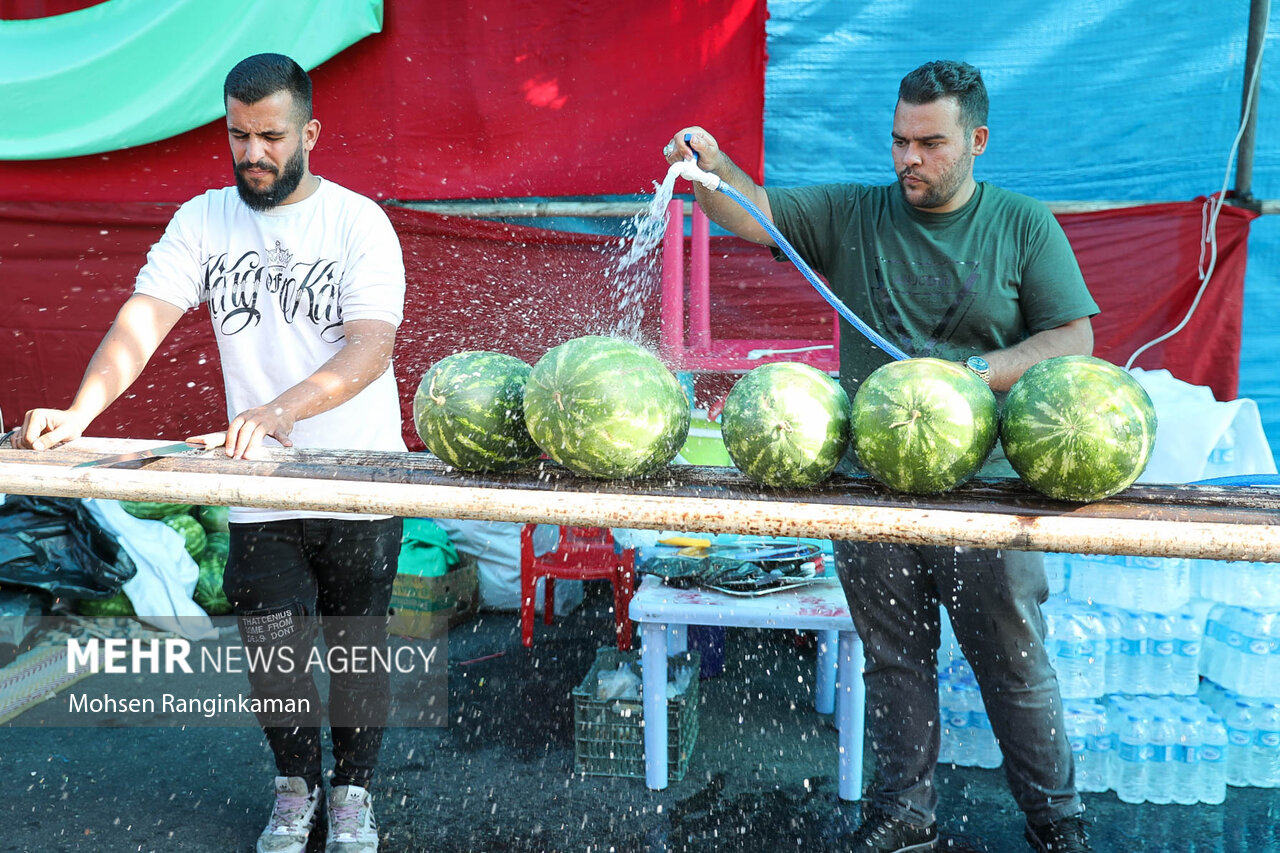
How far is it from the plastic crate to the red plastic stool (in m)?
1.19

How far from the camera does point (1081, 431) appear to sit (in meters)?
1.64

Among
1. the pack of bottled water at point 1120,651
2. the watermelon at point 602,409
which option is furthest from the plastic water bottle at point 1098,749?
the watermelon at point 602,409

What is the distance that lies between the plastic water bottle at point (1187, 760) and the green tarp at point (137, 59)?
4750mm

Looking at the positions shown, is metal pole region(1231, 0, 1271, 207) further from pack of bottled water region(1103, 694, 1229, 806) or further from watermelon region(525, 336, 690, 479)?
watermelon region(525, 336, 690, 479)

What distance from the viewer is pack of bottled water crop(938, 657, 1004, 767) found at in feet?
11.7

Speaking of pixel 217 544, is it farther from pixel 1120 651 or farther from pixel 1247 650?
pixel 1247 650

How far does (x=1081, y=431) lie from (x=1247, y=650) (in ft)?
8.04

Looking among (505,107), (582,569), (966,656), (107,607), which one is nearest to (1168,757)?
(966,656)

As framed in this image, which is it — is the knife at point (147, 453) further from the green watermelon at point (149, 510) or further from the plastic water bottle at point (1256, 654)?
the plastic water bottle at point (1256, 654)

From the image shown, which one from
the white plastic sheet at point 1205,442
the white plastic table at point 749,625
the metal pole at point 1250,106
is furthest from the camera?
the metal pole at point 1250,106

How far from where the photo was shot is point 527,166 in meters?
4.82

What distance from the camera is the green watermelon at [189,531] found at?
4961 millimetres

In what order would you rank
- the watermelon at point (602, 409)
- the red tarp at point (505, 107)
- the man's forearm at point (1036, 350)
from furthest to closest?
1. the red tarp at point (505, 107)
2. the man's forearm at point (1036, 350)
3. the watermelon at point (602, 409)

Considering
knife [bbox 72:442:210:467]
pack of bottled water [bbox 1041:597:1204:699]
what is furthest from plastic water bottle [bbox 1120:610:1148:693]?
knife [bbox 72:442:210:467]
